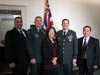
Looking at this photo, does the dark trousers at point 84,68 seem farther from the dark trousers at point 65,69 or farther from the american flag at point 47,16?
the american flag at point 47,16

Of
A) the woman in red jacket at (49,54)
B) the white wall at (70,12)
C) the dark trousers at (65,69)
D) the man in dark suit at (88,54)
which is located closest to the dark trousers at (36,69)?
the woman in red jacket at (49,54)

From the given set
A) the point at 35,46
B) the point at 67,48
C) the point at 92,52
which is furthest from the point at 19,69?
the point at 92,52

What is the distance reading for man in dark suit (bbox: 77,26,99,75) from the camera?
4.28 meters

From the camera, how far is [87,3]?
6512 mm

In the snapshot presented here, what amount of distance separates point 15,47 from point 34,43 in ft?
1.22

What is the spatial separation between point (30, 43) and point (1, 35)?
1.80 metres

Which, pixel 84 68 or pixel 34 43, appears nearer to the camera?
pixel 34 43

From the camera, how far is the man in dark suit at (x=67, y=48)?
4266 mm

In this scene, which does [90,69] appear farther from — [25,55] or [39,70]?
[25,55]

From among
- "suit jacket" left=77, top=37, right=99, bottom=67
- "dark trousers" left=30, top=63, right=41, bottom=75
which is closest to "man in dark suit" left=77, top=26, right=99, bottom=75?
"suit jacket" left=77, top=37, right=99, bottom=67

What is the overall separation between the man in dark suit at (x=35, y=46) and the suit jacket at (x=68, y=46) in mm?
425

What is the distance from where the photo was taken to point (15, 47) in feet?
13.1

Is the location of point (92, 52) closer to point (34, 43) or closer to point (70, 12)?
point (34, 43)

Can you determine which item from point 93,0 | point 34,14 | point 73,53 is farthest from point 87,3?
point 73,53
